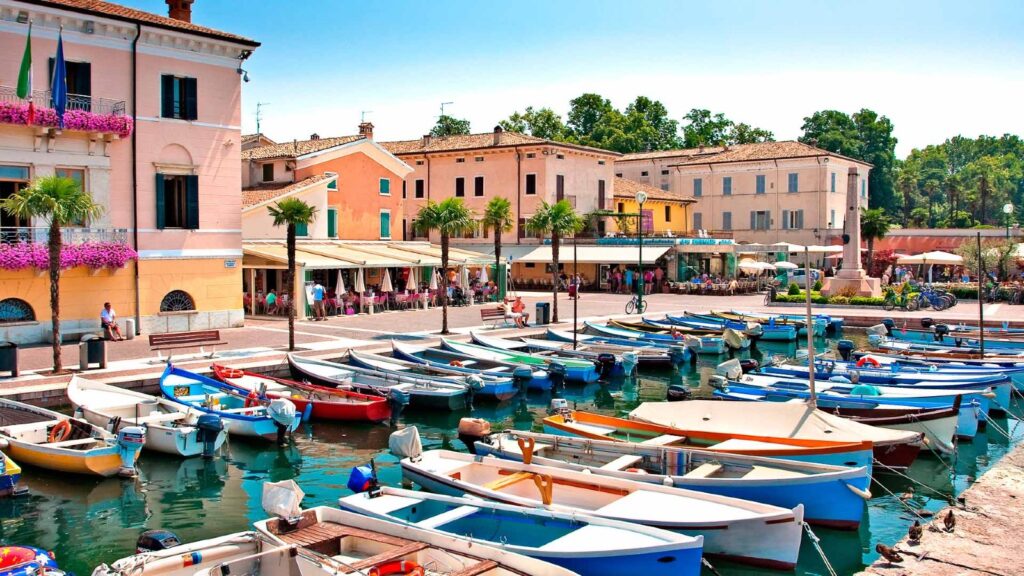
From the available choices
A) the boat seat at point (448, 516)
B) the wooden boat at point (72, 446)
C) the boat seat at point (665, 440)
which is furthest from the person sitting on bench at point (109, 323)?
the boat seat at point (448, 516)

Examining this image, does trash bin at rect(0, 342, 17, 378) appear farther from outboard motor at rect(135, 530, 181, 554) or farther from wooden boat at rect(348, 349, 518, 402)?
outboard motor at rect(135, 530, 181, 554)

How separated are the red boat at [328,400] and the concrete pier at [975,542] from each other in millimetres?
11373

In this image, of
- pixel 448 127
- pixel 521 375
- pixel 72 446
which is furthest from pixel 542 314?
pixel 448 127

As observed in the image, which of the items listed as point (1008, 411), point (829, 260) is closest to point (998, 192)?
point (829, 260)

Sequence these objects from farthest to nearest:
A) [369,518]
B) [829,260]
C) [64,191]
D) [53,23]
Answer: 1. [829,260]
2. [53,23]
3. [64,191]
4. [369,518]

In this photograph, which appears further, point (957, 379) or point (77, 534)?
point (957, 379)

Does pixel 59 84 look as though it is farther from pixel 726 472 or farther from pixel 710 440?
pixel 726 472

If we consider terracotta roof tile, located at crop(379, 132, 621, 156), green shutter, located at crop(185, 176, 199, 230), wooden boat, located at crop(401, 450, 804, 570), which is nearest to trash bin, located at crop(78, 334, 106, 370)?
green shutter, located at crop(185, 176, 199, 230)

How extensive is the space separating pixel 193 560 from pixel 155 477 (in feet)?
24.7

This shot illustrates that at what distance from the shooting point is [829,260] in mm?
66375

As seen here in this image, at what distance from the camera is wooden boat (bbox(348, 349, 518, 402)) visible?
23.2 meters

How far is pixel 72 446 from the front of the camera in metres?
16.1

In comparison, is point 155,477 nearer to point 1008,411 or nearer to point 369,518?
point 369,518

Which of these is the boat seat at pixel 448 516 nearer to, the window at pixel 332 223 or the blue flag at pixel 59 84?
the blue flag at pixel 59 84
